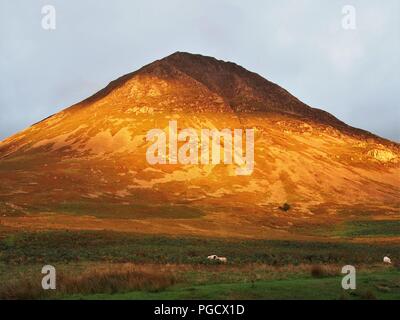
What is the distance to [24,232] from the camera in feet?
180

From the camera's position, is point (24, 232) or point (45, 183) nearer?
point (24, 232)

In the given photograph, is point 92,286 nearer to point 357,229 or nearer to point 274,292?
point 274,292

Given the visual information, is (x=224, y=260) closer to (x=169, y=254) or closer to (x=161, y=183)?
(x=169, y=254)

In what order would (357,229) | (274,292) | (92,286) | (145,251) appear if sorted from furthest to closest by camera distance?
(357,229) → (145,251) → (92,286) → (274,292)

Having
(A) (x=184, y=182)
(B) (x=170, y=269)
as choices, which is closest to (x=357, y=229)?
(A) (x=184, y=182)

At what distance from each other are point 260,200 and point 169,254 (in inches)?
3438

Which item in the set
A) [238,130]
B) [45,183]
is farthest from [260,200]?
[238,130]

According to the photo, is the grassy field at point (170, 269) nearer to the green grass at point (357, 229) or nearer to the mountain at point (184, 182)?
the mountain at point (184, 182)

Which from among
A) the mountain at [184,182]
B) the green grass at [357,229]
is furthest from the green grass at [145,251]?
the green grass at [357,229]

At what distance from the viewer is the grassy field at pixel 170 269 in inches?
770

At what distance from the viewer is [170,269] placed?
30.3m

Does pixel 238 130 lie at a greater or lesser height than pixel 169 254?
greater

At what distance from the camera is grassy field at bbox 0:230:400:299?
19.5m

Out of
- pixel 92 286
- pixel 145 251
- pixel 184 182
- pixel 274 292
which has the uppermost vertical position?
pixel 184 182
